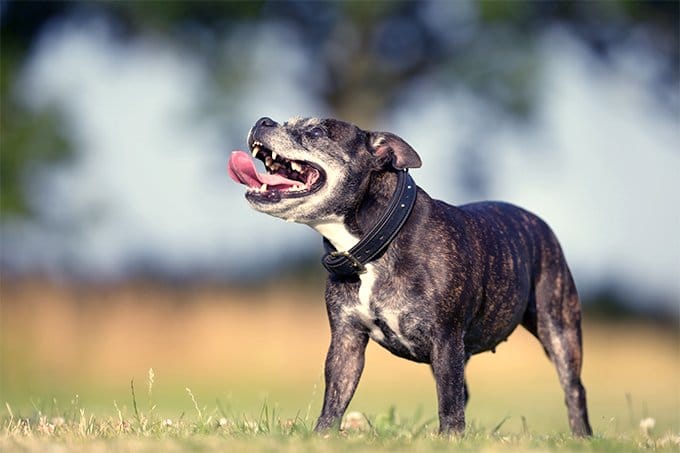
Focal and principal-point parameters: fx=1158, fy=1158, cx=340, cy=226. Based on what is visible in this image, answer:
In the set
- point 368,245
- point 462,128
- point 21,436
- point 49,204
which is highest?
point 462,128

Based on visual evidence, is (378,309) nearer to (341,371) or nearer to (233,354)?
(341,371)

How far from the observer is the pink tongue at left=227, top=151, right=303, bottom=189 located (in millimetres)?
6586

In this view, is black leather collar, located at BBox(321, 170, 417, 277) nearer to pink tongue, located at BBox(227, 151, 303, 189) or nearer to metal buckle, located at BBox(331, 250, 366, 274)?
metal buckle, located at BBox(331, 250, 366, 274)

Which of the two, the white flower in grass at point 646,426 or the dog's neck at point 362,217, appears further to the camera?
the white flower in grass at point 646,426

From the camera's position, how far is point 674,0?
2412 cm

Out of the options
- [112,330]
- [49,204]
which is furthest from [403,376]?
[49,204]

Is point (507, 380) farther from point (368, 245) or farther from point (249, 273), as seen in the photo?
point (368, 245)

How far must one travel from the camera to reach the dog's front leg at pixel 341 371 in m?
6.85

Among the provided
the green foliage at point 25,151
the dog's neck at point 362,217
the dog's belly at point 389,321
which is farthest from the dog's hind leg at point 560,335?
the green foliage at point 25,151

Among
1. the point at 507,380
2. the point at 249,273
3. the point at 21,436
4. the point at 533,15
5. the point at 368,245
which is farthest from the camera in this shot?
the point at 533,15

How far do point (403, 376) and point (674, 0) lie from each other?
10108 millimetres

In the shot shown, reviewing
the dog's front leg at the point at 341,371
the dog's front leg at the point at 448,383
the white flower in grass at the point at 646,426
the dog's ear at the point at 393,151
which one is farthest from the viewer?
the white flower in grass at the point at 646,426

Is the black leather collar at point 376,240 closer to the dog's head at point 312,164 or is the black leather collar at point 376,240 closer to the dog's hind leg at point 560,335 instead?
the dog's head at point 312,164

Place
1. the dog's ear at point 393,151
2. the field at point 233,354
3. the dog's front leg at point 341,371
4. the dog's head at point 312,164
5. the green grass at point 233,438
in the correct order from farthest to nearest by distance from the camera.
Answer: the field at point 233,354
the dog's front leg at point 341,371
the dog's ear at point 393,151
the dog's head at point 312,164
the green grass at point 233,438
